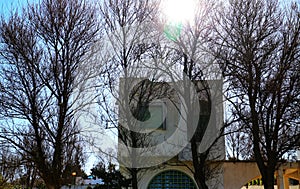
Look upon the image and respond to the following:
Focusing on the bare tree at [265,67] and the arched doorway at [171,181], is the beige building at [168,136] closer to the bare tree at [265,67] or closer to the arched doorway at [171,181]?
the arched doorway at [171,181]

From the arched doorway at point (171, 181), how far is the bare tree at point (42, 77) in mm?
6331

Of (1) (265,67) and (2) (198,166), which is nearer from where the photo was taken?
(1) (265,67)

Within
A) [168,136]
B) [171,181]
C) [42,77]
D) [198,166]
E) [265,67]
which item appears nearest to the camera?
[42,77]

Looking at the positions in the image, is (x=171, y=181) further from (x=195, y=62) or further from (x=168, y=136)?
(x=195, y=62)

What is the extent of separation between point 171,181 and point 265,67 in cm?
695

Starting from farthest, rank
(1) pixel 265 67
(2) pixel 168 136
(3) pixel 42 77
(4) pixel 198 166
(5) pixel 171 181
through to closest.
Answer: (5) pixel 171 181, (2) pixel 168 136, (4) pixel 198 166, (1) pixel 265 67, (3) pixel 42 77

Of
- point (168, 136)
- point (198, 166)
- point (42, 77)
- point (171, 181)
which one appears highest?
point (42, 77)

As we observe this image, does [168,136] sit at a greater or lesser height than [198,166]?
greater

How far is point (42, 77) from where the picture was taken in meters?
8.20

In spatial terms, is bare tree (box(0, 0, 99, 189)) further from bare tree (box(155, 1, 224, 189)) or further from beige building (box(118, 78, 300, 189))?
bare tree (box(155, 1, 224, 189))

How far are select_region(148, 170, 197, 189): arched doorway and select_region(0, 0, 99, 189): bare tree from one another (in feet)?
20.8

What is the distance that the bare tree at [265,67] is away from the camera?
29.0 ft

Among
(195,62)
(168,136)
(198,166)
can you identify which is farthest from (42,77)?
(168,136)

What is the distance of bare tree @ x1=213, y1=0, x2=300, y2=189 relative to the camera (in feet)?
29.0
